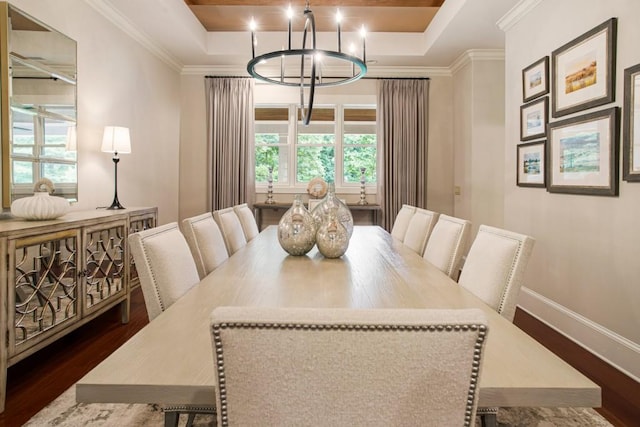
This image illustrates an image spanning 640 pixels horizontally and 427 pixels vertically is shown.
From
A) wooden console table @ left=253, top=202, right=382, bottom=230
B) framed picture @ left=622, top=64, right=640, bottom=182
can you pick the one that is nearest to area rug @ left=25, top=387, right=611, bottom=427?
framed picture @ left=622, top=64, right=640, bottom=182

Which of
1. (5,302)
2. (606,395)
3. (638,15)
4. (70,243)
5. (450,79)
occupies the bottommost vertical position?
(606,395)

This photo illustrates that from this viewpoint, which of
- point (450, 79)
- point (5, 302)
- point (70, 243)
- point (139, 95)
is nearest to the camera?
point (5, 302)

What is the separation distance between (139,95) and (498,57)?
4006mm

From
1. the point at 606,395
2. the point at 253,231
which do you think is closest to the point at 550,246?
the point at 606,395

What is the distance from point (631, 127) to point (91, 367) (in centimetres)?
333

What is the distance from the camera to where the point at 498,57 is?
4.54 metres

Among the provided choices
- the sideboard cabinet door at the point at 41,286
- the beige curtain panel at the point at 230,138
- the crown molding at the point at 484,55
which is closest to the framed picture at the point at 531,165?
the crown molding at the point at 484,55

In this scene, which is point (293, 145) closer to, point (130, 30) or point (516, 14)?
point (130, 30)

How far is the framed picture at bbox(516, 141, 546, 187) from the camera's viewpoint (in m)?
3.16

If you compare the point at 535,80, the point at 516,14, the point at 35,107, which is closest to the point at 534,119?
the point at 535,80

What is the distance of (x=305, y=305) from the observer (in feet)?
3.90

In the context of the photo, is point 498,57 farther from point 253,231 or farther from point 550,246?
point 253,231

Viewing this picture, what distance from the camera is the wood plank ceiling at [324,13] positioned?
4.41 m

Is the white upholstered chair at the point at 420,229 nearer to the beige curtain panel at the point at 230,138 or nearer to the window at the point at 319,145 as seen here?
the window at the point at 319,145
